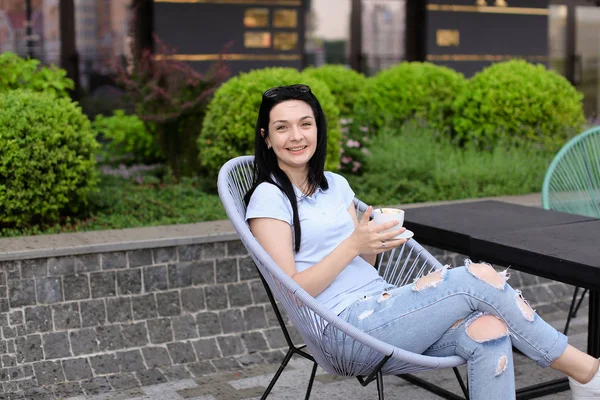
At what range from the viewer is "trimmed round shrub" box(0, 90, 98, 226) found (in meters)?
4.56

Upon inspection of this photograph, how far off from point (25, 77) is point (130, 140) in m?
1.93

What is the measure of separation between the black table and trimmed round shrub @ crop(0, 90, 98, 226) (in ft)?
6.38

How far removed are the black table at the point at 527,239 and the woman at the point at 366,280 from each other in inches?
10.8

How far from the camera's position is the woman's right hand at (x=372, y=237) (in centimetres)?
277

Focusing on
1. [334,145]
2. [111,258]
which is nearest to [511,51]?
[334,145]

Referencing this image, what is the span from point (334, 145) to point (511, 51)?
665 cm

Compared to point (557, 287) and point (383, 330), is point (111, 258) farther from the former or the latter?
point (557, 287)

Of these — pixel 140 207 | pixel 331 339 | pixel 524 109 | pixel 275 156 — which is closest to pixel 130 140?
pixel 140 207

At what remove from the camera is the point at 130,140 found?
7.65 metres

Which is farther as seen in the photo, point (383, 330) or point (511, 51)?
point (511, 51)

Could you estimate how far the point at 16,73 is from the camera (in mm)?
5750

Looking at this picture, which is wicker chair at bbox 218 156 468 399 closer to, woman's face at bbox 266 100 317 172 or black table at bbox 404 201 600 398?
woman's face at bbox 266 100 317 172

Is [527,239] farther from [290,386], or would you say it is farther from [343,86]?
[343,86]

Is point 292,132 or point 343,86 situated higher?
point 343,86
